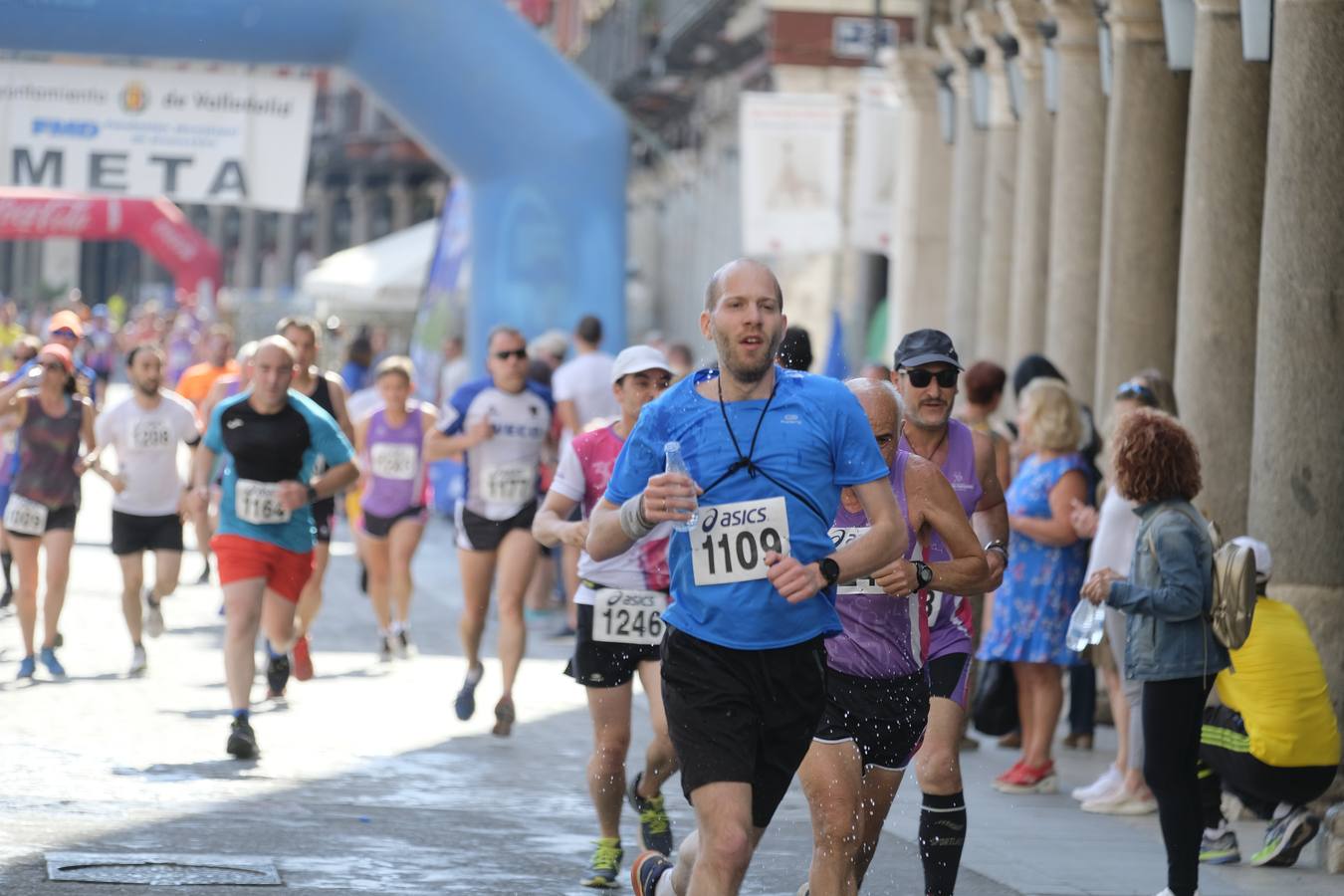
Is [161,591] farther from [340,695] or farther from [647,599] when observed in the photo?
[647,599]

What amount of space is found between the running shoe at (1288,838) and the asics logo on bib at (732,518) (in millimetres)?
3687

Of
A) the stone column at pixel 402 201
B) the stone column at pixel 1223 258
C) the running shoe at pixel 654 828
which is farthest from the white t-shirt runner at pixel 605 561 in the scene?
the stone column at pixel 402 201

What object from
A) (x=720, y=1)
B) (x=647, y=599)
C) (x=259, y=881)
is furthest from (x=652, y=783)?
(x=720, y=1)

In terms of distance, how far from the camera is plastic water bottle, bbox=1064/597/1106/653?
27.8 feet

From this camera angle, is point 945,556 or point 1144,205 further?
point 1144,205

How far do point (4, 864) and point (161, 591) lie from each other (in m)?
6.31

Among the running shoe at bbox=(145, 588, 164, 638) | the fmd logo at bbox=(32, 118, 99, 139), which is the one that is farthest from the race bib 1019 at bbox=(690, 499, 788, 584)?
the fmd logo at bbox=(32, 118, 99, 139)

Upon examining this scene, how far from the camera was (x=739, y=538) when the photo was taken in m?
5.76

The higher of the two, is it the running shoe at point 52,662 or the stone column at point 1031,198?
the stone column at point 1031,198

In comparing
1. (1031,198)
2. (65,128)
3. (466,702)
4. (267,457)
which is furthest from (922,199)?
(267,457)

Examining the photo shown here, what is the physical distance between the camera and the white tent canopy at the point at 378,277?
36.1 m

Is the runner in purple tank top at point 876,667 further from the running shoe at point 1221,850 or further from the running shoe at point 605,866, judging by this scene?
the running shoe at point 1221,850

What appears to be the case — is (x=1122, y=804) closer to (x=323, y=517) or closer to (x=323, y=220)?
(x=323, y=517)

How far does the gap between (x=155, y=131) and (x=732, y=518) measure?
15034 mm
